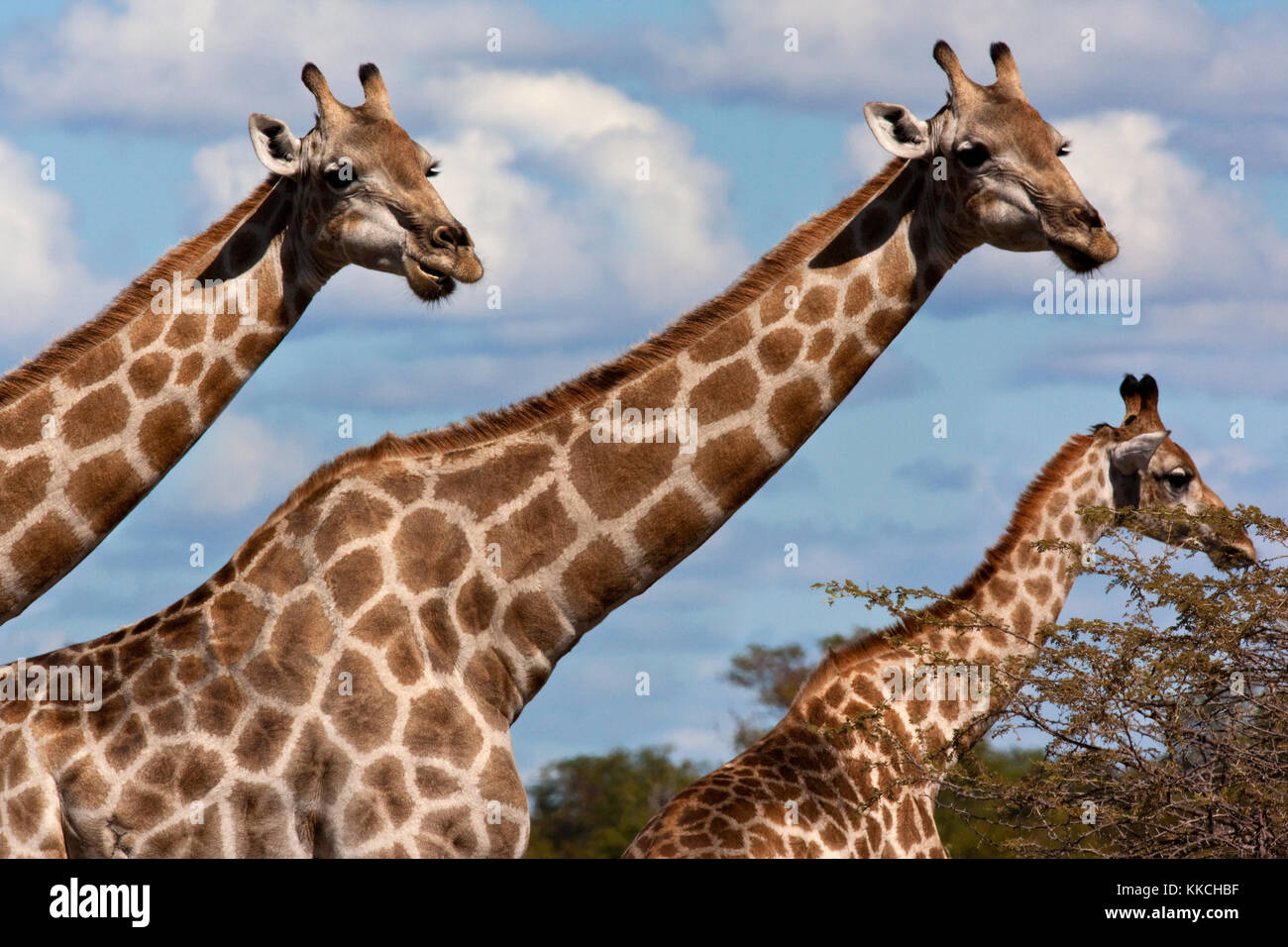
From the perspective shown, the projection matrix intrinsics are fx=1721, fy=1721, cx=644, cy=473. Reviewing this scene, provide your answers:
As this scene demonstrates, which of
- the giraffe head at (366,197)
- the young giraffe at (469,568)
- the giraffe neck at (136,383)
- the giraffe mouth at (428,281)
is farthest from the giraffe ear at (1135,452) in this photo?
the giraffe neck at (136,383)

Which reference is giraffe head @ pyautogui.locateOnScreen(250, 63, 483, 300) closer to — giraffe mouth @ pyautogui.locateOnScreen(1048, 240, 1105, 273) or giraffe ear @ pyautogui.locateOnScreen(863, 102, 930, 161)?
giraffe ear @ pyautogui.locateOnScreen(863, 102, 930, 161)

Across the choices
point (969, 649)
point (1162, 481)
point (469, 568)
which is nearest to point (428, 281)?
point (469, 568)

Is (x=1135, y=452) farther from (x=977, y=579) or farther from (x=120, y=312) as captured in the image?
(x=120, y=312)

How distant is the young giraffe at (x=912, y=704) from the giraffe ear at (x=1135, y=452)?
0.01m

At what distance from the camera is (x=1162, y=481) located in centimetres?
1412

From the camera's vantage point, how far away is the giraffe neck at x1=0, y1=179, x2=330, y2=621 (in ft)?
30.1

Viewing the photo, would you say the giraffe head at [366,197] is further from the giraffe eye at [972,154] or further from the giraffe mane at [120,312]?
the giraffe eye at [972,154]

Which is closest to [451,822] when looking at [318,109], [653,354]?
[653,354]

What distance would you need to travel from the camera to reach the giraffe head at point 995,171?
853cm

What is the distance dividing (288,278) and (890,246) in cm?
352

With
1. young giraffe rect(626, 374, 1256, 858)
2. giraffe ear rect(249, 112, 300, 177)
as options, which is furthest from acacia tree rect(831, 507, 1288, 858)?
giraffe ear rect(249, 112, 300, 177)

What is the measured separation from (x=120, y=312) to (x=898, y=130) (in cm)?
450

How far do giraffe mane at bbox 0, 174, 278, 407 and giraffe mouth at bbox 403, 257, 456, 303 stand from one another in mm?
1381
